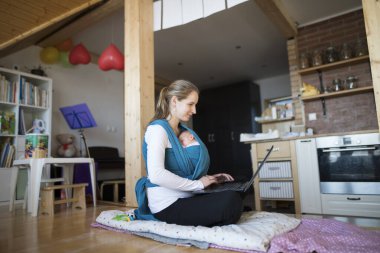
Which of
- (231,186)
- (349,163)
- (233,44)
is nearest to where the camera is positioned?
(231,186)

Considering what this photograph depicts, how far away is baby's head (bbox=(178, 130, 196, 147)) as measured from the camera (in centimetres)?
158

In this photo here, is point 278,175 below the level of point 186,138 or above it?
below

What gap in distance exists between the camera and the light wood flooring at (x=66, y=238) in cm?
131

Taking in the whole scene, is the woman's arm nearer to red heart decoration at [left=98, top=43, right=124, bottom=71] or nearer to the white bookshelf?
red heart decoration at [left=98, top=43, right=124, bottom=71]

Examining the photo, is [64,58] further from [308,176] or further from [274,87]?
[274,87]

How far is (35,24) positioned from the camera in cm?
330

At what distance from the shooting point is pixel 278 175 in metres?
2.99

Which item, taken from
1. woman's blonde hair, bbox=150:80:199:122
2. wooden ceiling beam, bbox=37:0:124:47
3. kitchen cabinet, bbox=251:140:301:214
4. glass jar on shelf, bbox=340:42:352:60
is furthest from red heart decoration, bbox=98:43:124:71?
glass jar on shelf, bbox=340:42:352:60

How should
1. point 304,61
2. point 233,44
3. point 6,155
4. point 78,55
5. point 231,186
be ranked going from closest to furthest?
point 231,186 → point 6,155 → point 304,61 → point 78,55 → point 233,44

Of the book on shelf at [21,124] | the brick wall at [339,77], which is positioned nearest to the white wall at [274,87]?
the brick wall at [339,77]

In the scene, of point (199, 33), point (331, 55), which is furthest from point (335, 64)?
point (199, 33)

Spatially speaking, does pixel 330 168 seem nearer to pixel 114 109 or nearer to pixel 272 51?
pixel 272 51

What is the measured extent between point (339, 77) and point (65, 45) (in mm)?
4055

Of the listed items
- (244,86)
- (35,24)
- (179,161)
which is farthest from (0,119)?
(244,86)
